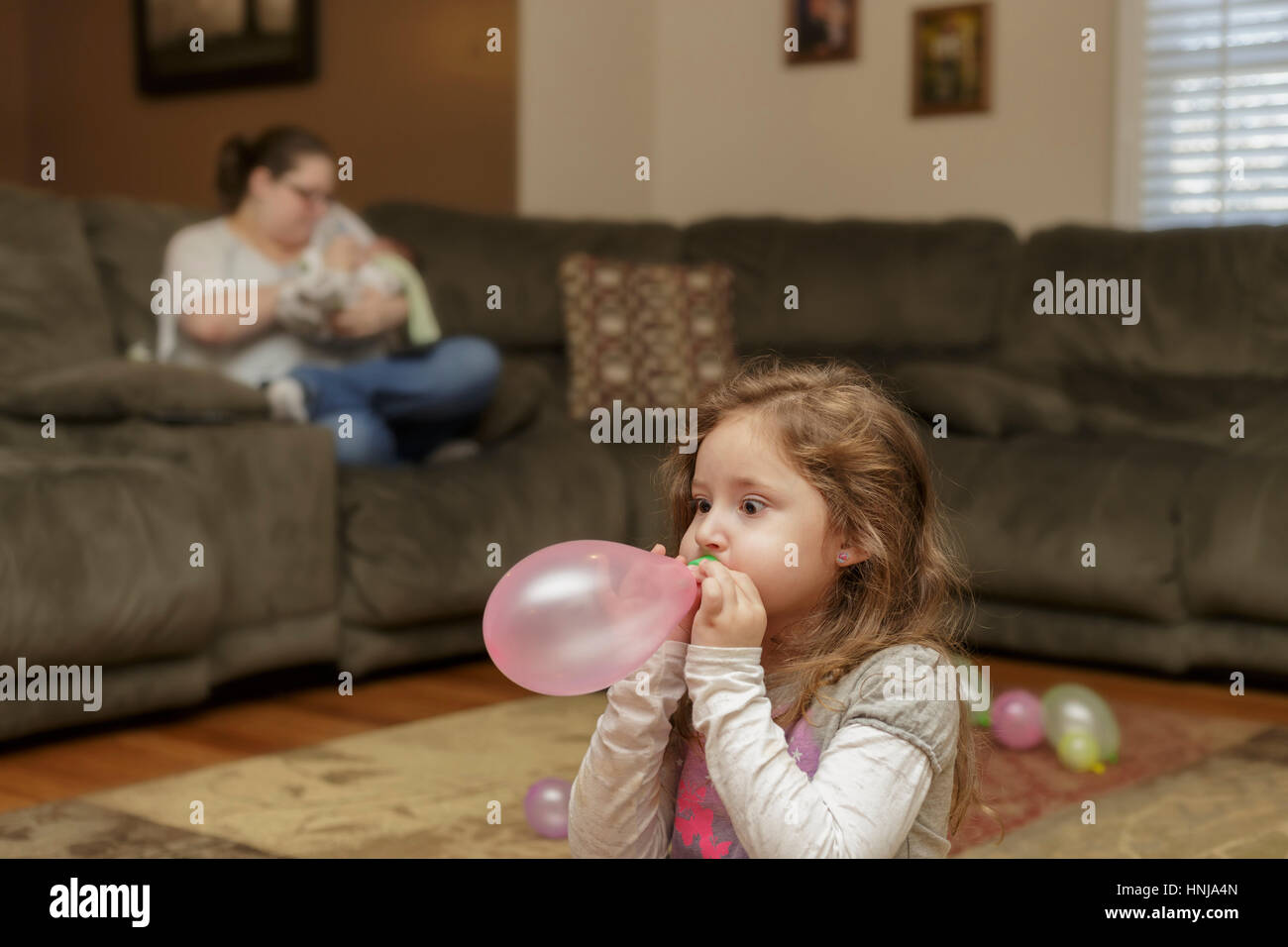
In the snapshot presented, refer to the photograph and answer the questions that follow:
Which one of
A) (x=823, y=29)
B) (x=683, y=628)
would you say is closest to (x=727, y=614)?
(x=683, y=628)

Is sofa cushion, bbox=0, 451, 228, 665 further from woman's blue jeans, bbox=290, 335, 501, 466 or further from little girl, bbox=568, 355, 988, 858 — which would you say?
little girl, bbox=568, 355, 988, 858

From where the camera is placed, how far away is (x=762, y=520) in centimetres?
107

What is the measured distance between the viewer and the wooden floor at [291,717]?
2139mm

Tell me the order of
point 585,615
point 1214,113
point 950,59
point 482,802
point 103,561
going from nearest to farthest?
point 585,615 → point 482,802 → point 103,561 → point 1214,113 → point 950,59

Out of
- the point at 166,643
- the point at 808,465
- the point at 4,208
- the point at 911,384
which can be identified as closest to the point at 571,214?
the point at 911,384

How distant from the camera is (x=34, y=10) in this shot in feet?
20.1

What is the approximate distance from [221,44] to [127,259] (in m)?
2.49

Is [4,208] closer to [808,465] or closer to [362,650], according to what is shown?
[362,650]

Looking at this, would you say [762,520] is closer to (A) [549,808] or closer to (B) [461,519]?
(A) [549,808]

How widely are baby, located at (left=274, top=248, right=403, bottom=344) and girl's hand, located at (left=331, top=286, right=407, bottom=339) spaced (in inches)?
0.4

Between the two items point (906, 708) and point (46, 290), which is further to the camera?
point (46, 290)

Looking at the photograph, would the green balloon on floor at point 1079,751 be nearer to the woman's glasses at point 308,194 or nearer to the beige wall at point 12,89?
the woman's glasses at point 308,194

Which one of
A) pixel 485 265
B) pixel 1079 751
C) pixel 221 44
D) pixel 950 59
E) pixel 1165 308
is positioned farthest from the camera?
pixel 221 44

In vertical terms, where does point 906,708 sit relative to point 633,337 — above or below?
below
